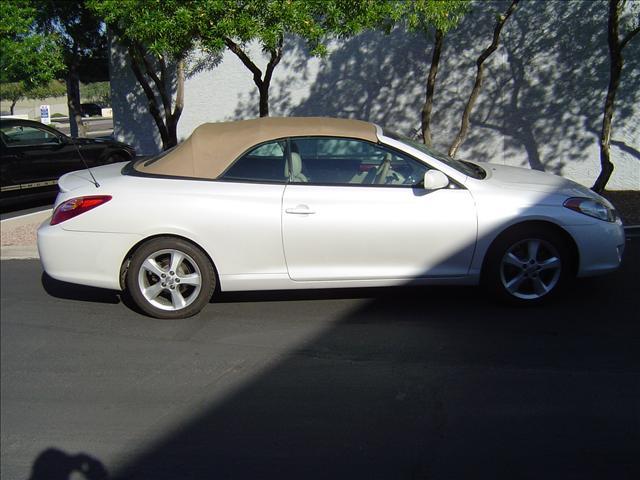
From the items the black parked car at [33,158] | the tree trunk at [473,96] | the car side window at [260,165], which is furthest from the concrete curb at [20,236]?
the tree trunk at [473,96]

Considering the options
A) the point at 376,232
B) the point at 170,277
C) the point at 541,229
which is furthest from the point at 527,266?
the point at 170,277

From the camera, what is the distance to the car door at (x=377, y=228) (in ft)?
19.1

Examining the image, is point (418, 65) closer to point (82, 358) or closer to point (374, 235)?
point (374, 235)

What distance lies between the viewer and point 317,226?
5805 millimetres

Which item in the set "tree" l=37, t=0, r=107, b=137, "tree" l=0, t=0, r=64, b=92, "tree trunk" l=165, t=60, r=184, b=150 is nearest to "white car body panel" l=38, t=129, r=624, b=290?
"tree" l=0, t=0, r=64, b=92

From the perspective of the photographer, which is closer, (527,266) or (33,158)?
(527,266)

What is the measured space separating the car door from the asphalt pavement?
425 millimetres

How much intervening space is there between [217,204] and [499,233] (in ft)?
7.61

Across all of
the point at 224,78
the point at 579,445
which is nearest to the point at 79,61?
the point at 224,78

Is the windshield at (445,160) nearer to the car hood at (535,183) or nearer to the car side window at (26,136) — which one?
the car hood at (535,183)

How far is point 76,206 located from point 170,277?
100cm

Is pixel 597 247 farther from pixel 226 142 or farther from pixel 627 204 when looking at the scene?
pixel 627 204

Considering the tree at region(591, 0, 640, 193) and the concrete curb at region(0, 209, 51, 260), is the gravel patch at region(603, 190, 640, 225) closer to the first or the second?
the tree at region(591, 0, 640, 193)

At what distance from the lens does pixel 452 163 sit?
6305 millimetres
